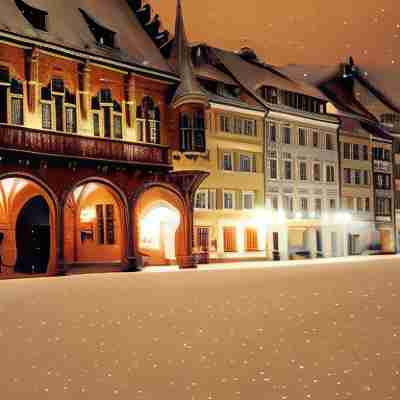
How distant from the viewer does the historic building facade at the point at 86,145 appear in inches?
1271

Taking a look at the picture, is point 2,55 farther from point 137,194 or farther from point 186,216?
point 186,216

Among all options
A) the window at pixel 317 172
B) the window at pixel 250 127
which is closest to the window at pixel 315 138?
the window at pixel 317 172

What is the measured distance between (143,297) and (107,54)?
21.2 m

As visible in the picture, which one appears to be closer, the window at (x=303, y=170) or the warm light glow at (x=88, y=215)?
the warm light glow at (x=88, y=215)

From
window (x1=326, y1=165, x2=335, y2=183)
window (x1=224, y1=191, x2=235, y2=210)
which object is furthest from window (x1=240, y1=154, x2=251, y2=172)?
window (x1=326, y1=165, x2=335, y2=183)

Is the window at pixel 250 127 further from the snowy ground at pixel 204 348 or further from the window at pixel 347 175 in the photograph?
the snowy ground at pixel 204 348

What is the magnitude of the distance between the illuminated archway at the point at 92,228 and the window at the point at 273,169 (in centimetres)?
1756

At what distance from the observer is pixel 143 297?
17.9 metres

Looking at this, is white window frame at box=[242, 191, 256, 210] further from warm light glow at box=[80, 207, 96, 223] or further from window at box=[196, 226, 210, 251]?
warm light glow at box=[80, 207, 96, 223]

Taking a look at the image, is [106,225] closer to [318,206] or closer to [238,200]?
[238,200]

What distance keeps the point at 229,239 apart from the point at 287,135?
34.4 feet

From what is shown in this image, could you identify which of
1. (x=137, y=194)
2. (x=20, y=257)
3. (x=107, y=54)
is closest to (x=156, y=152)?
(x=137, y=194)

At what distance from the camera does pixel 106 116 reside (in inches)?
1441

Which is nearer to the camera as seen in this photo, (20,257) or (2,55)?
(2,55)
